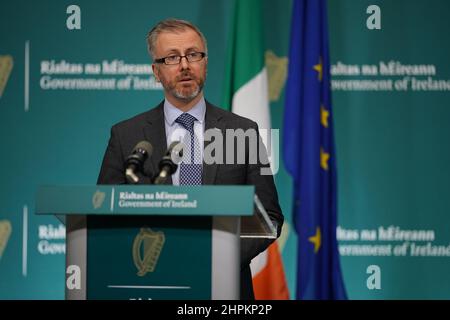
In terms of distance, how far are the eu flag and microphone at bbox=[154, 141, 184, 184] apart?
9.15ft

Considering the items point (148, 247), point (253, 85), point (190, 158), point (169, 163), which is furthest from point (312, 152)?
point (148, 247)

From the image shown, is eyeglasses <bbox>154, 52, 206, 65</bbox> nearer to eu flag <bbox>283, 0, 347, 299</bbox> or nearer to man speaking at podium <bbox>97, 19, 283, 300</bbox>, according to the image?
man speaking at podium <bbox>97, 19, 283, 300</bbox>

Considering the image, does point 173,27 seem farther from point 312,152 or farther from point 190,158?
point 312,152

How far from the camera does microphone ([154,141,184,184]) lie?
9.18 ft

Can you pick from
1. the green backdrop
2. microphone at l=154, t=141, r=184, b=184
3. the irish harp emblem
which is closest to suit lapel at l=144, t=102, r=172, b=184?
microphone at l=154, t=141, r=184, b=184

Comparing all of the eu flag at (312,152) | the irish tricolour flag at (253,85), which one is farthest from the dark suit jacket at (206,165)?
the irish tricolour flag at (253,85)

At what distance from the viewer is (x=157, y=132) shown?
3.58 metres

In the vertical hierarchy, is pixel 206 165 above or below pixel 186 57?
below

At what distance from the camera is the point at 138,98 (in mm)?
6418

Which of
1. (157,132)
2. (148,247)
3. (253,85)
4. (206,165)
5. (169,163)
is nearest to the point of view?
(148,247)

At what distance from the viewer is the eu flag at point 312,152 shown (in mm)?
5629

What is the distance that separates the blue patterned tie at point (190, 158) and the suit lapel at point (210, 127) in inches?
1.2

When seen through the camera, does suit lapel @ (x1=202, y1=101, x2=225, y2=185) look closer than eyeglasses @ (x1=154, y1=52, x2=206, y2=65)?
Yes

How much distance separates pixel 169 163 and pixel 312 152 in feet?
9.73
